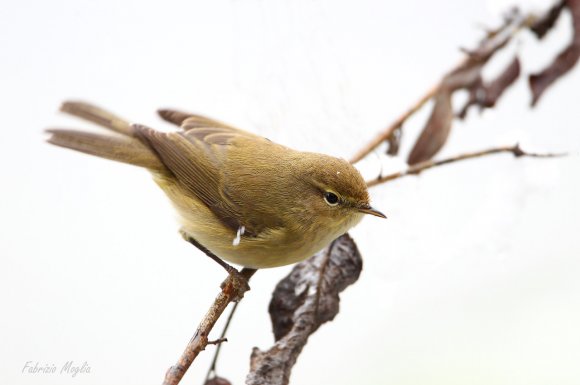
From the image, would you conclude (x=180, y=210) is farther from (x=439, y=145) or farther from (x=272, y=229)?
(x=439, y=145)

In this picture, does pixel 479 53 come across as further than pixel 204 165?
Yes

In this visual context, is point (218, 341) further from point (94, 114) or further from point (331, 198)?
point (94, 114)

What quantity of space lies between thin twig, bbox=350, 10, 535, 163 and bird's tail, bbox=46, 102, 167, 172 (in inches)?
29.0

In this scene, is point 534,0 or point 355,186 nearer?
point 355,186

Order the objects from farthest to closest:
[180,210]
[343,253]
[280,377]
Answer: [180,210]
[343,253]
[280,377]

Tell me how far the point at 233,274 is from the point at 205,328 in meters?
0.42

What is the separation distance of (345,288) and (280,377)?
44 cm

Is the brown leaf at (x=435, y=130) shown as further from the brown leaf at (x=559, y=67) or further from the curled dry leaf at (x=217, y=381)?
the curled dry leaf at (x=217, y=381)

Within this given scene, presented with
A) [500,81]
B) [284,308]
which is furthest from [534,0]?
[284,308]

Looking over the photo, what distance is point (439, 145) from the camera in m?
2.68

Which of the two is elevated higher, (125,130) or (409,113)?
(409,113)

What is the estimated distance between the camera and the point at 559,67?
2697 millimetres

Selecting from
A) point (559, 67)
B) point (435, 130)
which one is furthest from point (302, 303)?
point (559, 67)

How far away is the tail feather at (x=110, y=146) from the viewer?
256 cm
